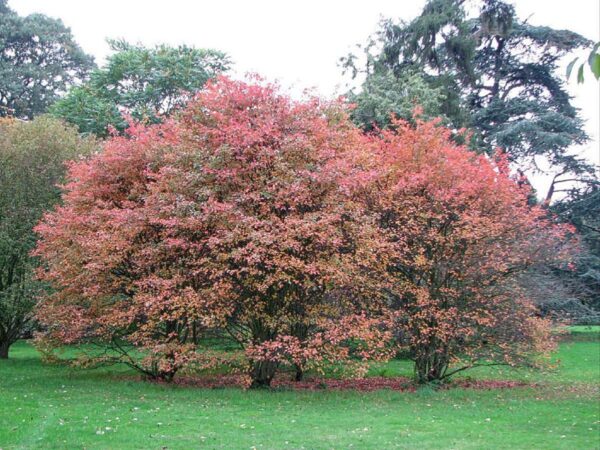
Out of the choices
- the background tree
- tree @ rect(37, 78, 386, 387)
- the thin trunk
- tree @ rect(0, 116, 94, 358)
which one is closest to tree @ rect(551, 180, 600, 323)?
the background tree

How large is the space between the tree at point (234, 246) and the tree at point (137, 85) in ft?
46.6

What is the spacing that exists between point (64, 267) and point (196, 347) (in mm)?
3733

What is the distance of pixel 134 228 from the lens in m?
13.5

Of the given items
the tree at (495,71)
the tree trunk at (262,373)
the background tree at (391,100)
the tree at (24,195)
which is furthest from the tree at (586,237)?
the tree at (24,195)

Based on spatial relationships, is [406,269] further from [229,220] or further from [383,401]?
[229,220]

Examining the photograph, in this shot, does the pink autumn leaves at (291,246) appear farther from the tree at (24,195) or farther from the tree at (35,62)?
the tree at (35,62)

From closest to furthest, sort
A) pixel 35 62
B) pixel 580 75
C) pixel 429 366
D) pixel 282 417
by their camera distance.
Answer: pixel 580 75, pixel 282 417, pixel 429 366, pixel 35 62

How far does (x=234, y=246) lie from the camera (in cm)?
1266

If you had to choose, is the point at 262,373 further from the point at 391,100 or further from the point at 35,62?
the point at 35,62

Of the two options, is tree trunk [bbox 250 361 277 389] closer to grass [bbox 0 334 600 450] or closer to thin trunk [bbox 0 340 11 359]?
grass [bbox 0 334 600 450]

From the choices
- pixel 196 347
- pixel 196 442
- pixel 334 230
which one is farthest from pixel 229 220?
pixel 196 442

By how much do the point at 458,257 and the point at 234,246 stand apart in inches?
209

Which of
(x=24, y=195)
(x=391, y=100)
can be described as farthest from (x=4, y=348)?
(x=391, y=100)

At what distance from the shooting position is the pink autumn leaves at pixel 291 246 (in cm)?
1270
